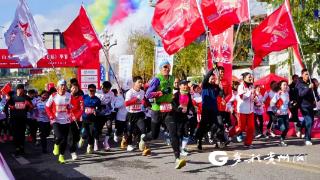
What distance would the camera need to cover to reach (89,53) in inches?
563

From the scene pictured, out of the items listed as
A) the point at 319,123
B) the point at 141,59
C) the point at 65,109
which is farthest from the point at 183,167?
the point at 141,59

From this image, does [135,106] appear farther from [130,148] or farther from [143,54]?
[143,54]

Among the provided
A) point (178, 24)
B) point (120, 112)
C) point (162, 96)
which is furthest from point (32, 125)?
point (162, 96)

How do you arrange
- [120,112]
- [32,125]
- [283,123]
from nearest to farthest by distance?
[283,123], [120,112], [32,125]

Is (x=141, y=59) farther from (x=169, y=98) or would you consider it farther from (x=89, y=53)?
(x=169, y=98)

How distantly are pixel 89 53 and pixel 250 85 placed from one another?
5212mm

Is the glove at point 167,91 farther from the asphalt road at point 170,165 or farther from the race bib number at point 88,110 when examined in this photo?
the race bib number at point 88,110

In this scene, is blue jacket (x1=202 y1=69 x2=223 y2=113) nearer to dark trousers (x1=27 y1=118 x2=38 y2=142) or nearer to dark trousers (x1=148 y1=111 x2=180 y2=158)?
dark trousers (x1=148 y1=111 x2=180 y2=158)

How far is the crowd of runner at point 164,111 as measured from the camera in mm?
9484

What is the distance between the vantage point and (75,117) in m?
10.6

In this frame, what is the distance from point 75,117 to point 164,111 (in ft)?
7.59

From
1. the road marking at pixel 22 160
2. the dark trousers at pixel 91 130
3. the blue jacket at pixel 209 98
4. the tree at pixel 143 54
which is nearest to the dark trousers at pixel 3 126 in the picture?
the road marking at pixel 22 160

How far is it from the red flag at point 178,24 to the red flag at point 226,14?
40 centimetres

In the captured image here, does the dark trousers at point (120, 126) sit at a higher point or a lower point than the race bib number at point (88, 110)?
lower
